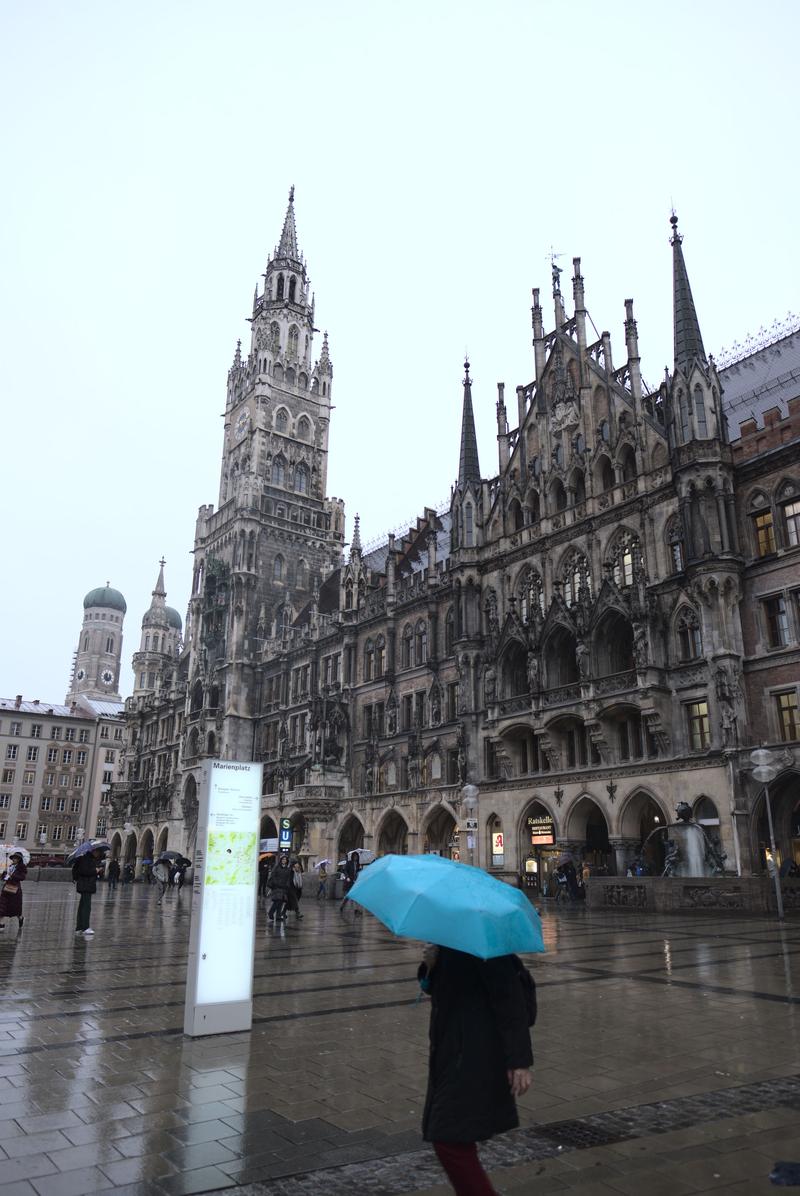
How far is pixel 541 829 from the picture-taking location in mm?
37875

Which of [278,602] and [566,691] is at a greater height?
[278,602]

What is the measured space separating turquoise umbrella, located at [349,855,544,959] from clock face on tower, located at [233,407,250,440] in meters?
72.8

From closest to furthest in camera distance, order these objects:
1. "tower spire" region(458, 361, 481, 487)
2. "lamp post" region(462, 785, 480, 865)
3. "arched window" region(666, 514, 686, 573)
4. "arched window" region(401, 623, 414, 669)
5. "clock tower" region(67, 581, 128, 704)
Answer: "arched window" region(666, 514, 686, 573) → "lamp post" region(462, 785, 480, 865) → "tower spire" region(458, 361, 481, 487) → "arched window" region(401, 623, 414, 669) → "clock tower" region(67, 581, 128, 704)

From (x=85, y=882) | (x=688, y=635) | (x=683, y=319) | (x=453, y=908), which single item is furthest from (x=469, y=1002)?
(x=683, y=319)

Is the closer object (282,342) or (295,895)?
(295,895)

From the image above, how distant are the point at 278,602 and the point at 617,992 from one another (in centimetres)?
5704

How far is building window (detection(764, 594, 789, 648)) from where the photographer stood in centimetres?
3020

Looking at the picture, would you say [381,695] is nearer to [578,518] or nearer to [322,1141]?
[578,518]

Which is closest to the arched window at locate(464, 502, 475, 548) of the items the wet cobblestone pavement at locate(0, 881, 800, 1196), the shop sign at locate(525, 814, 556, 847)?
the shop sign at locate(525, 814, 556, 847)

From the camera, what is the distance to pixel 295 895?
2327 centimetres

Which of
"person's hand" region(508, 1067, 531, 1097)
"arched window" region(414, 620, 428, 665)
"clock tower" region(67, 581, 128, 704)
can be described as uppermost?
"clock tower" region(67, 581, 128, 704)

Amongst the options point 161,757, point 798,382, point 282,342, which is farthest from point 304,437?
point 798,382

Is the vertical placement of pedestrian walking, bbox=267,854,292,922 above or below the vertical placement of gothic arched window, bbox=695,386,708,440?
A: below

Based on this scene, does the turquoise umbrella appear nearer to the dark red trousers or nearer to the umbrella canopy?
the dark red trousers
